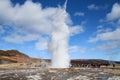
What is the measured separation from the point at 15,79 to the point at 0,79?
7.81 feet

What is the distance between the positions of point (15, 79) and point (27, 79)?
1.87 metres

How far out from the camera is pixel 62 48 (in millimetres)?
70875

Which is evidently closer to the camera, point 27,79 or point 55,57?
point 27,79

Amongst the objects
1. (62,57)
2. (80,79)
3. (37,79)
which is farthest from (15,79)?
(62,57)

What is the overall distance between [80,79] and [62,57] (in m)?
35.9

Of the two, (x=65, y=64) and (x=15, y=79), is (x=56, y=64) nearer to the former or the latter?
(x=65, y=64)

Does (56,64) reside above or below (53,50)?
below

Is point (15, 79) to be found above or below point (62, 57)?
below

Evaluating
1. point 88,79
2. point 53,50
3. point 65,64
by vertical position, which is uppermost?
point 53,50

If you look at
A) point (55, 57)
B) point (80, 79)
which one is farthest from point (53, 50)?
point (80, 79)

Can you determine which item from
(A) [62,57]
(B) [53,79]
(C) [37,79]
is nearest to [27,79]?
(C) [37,79]

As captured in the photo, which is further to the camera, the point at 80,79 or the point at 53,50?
the point at 53,50

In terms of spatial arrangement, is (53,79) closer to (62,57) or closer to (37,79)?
(37,79)

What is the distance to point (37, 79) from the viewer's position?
33.6m
